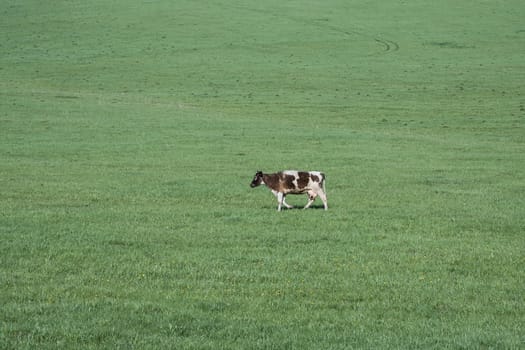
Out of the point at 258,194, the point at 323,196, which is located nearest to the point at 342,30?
the point at 258,194

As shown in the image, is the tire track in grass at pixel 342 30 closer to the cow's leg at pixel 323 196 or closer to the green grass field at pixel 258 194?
the green grass field at pixel 258 194

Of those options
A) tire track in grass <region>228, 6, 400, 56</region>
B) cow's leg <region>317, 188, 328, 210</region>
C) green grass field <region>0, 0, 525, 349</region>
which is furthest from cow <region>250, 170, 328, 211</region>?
tire track in grass <region>228, 6, 400, 56</region>

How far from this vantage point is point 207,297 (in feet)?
39.2

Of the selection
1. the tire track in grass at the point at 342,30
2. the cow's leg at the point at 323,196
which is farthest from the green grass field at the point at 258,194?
the tire track in grass at the point at 342,30

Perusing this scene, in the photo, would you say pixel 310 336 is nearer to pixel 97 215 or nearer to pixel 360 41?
pixel 97 215

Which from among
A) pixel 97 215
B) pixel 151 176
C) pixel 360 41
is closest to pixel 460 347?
pixel 97 215

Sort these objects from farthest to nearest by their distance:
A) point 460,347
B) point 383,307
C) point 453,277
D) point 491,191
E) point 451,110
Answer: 1. point 451,110
2. point 491,191
3. point 453,277
4. point 383,307
5. point 460,347

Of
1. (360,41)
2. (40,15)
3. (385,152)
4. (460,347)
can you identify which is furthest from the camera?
(40,15)

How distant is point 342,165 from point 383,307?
740 inches

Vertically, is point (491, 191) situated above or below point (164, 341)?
below

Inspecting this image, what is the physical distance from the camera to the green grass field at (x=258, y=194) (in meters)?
10.9

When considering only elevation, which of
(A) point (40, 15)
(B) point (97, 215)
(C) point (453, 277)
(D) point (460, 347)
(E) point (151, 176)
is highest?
(D) point (460, 347)

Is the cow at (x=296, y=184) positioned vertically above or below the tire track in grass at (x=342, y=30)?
above

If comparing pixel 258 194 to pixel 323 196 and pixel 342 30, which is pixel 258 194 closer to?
pixel 323 196
